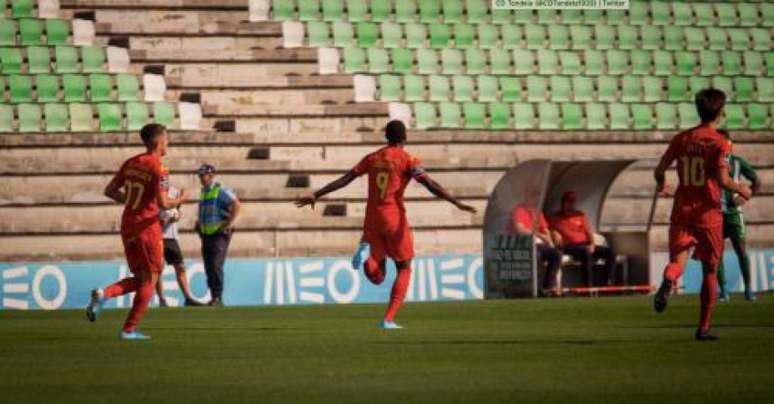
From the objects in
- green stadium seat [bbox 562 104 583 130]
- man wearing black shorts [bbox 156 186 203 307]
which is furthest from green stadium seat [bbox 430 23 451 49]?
man wearing black shorts [bbox 156 186 203 307]

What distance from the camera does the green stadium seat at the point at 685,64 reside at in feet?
113

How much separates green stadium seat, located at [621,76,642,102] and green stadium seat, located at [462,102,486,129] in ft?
10.8

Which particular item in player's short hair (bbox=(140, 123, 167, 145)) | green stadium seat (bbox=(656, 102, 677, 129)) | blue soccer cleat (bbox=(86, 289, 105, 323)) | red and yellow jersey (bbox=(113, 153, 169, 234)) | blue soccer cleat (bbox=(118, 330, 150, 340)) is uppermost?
green stadium seat (bbox=(656, 102, 677, 129))

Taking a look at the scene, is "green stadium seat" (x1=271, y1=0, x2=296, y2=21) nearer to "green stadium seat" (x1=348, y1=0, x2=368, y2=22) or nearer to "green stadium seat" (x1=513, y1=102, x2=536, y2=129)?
"green stadium seat" (x1=348, y1=0, x2=368, y2=22)

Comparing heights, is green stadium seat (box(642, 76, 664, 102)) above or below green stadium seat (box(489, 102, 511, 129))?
above

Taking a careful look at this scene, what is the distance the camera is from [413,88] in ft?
104

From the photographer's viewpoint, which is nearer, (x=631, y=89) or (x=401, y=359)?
(x=401, y=359)

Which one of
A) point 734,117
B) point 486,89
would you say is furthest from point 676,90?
point 486,89

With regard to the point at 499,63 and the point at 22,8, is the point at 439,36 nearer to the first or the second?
the point at 499,63

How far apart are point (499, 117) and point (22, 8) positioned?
8.85 meters

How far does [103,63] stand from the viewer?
30391 millimetres

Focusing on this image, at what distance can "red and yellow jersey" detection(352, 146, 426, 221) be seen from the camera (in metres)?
16.0

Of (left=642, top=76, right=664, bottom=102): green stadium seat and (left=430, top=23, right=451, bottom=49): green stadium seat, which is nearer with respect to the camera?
(left=430, top=23, right=451, bottom=49): green stadium seat

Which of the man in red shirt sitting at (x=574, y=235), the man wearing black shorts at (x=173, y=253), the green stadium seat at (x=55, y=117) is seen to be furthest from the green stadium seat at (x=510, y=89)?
the man wearing black shorts at (x=173, y=253)
